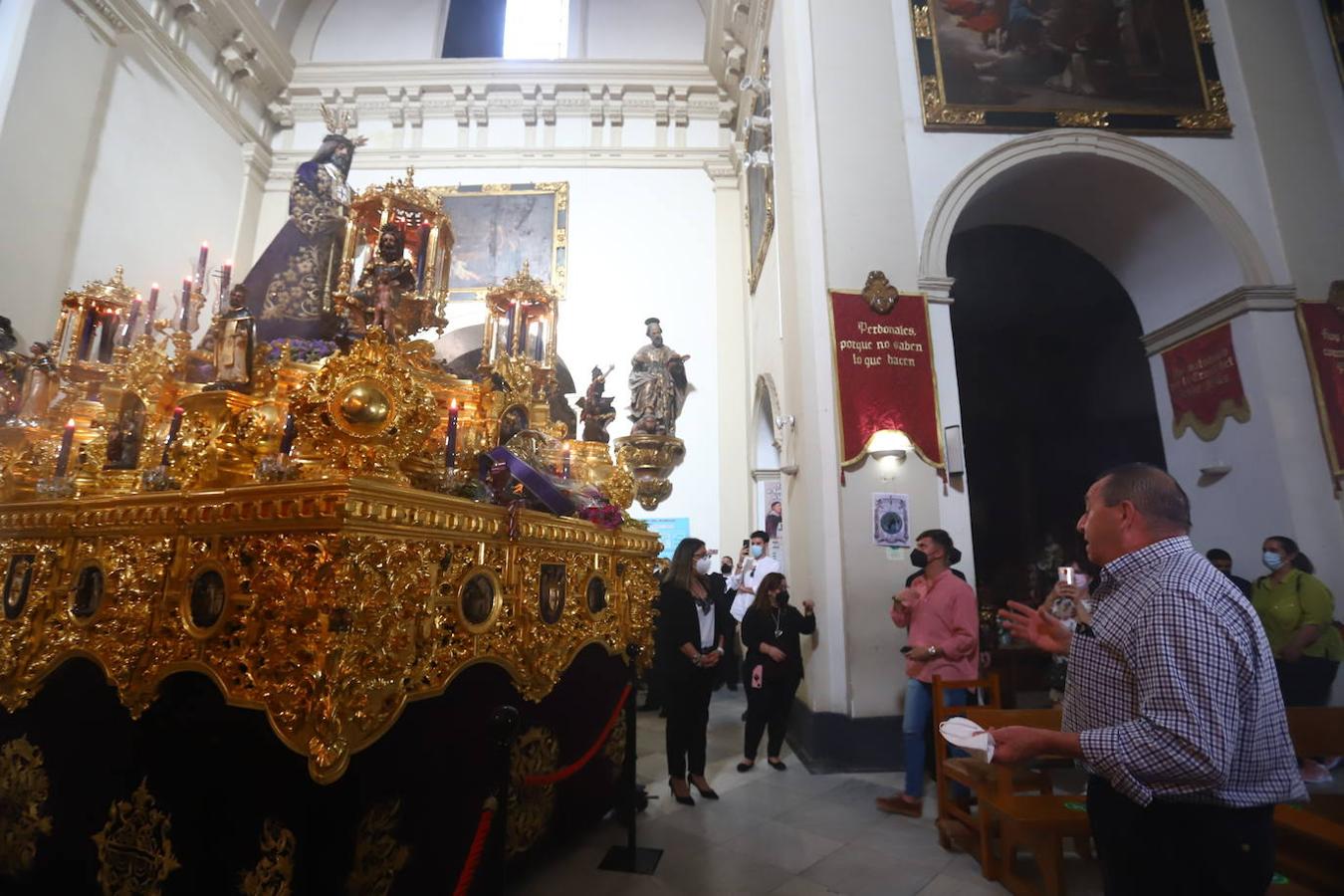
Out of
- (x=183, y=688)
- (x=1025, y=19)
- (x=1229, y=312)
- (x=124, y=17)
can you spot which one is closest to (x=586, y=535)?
(x=183, y=688)

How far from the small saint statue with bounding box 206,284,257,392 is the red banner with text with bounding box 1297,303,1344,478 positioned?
8015mm

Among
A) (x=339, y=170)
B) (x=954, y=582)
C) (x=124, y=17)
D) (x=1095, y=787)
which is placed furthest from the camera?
(x=124, y=17)

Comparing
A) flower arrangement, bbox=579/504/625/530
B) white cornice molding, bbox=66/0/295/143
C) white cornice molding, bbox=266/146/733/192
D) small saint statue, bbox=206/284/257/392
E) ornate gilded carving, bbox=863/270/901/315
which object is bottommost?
flower arrangement, bbox=579/504/625/530

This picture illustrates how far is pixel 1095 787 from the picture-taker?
1652mm

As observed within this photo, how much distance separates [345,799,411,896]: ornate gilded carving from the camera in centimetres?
200

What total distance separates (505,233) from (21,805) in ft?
32.3

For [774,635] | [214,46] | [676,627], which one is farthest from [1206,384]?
[214,46]

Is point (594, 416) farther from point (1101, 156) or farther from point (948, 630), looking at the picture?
point (1101, 156)

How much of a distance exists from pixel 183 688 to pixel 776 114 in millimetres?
7490

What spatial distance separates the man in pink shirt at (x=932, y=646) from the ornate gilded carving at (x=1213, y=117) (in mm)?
5729

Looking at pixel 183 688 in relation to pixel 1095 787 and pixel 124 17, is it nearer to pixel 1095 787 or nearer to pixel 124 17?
pixel 1095 787

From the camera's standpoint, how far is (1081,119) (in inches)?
256

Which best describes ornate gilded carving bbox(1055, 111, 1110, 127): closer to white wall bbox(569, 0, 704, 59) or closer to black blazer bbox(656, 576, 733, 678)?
black blazer bbox(656, 576, 733, 678)

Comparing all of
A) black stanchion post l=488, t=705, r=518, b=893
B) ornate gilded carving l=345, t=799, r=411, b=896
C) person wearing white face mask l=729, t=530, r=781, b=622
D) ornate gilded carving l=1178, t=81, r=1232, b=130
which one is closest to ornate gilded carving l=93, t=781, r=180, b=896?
ornate gilded carving l=345, t=799, r=411, b=896
